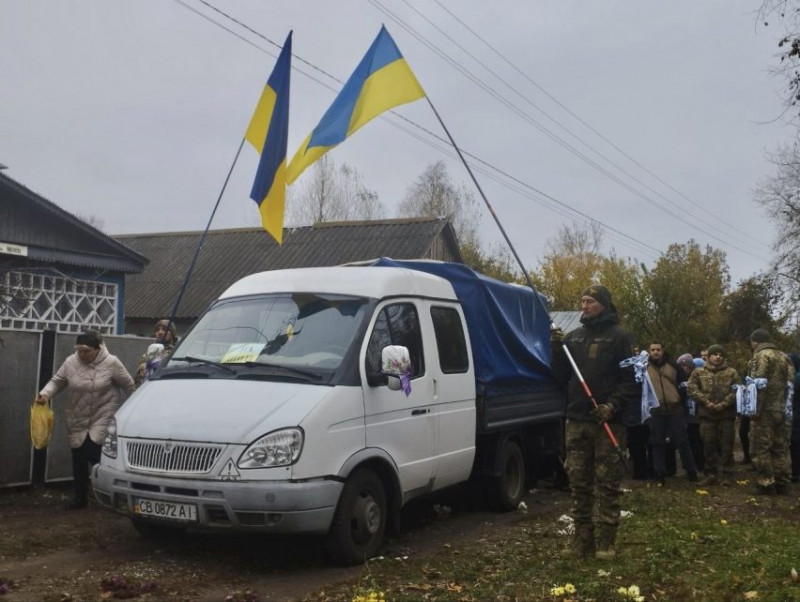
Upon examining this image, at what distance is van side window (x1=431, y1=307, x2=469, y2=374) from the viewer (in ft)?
25.2

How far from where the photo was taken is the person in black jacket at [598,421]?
20.7 ft

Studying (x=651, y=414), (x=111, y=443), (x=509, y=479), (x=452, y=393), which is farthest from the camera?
(x=651, y=414)

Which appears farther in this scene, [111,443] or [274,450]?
[111,443]

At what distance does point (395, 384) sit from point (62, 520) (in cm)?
365

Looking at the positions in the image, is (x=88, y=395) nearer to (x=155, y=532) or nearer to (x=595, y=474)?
(x=155, y=532)

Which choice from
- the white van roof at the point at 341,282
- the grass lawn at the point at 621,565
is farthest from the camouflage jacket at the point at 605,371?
the white van roof at the point at 341,282

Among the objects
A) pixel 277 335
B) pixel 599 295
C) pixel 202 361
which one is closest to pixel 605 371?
pixel 599 295

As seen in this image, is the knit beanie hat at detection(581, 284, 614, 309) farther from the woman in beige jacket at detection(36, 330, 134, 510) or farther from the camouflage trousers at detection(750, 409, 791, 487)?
the camouflage trousers at detection(750, 409, 791, 487)

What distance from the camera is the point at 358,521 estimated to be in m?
6.16

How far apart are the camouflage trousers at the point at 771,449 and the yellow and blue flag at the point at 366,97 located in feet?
20.4

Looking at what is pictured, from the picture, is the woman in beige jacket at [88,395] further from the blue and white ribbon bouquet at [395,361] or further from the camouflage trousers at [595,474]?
the camouflage trousers at [595,474]

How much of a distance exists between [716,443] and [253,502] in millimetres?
8172

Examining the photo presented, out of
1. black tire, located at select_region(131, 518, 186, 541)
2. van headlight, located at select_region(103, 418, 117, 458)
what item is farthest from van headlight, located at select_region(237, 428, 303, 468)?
black tire, located at select_region(131, 518, 186, 541)

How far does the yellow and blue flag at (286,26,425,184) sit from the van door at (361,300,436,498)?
2.47 metres
